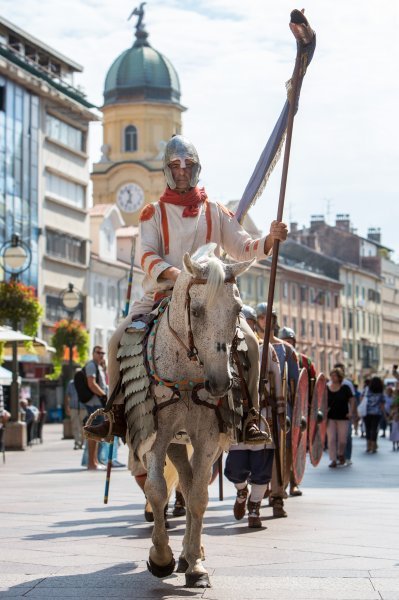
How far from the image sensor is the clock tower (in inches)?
4621

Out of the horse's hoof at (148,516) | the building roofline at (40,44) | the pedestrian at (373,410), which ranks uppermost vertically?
the building roofline at (40,44)

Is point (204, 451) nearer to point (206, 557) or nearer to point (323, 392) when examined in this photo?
point (206, 557)

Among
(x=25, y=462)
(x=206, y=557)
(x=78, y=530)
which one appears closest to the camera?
(x=206, y=557)

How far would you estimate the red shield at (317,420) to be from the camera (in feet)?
57.5

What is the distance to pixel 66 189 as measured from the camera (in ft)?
290

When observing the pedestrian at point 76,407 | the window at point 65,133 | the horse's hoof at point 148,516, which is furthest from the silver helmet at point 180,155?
the window at point 65,133

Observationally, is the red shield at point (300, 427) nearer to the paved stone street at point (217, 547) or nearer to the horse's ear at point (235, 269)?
the paved stone street at point (217, 547)

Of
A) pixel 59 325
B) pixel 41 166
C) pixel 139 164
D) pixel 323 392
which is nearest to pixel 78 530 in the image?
pixel 323 392

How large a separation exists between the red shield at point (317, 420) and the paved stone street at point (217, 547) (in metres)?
0.53

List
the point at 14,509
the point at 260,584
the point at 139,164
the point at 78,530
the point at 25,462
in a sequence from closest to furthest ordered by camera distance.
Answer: the point at 260,584
the point at 78,530
the point at 14,509
the point at 25,462
the point at 139,164

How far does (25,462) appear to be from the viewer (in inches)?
1125

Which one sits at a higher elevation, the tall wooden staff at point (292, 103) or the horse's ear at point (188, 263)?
the tall wooden staff at point (292, 103)

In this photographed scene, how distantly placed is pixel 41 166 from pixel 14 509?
225 ft

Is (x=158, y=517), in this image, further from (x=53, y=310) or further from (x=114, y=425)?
(x=53, y=310)
